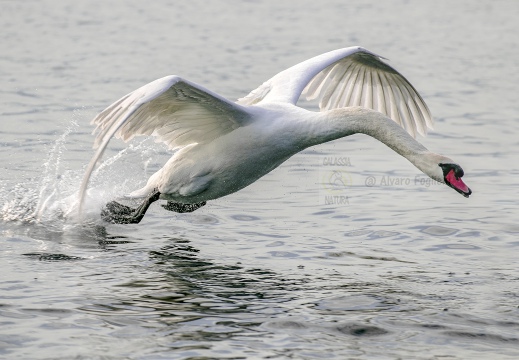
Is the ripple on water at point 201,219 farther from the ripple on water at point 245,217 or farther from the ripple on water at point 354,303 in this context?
the ripple on water at point 354,303

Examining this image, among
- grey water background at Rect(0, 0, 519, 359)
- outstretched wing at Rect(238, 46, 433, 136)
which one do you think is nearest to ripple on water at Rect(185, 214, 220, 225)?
grey water background at Rect(0, 0, 519, 359)

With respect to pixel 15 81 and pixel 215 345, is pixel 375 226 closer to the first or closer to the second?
pixel 215 345

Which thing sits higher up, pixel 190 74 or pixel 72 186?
pixel 190 74

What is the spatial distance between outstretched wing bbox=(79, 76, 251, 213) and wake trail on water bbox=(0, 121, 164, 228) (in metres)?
1.18

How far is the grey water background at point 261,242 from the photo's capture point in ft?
24.8

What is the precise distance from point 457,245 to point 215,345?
3.78 metres

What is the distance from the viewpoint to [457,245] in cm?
1028

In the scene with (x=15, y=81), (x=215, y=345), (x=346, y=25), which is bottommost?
(x=215, y=345)

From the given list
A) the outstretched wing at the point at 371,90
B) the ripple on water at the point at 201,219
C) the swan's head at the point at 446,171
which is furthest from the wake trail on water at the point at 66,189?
the swan's head at the point at 446,171

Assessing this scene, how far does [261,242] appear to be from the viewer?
1028 cm

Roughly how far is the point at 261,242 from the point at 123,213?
60.5 inches

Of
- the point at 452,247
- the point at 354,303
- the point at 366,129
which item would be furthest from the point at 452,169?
the point at 452,247

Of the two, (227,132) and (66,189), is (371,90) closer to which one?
(227,132)

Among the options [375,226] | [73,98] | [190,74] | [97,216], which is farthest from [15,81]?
[375,226]
